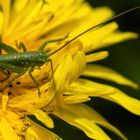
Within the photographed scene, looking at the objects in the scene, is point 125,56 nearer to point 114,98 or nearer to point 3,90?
point 114,98

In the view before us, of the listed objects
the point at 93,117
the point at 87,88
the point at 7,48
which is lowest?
the point at 93,117

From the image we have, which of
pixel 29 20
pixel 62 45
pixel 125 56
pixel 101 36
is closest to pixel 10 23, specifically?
pixel 29 20

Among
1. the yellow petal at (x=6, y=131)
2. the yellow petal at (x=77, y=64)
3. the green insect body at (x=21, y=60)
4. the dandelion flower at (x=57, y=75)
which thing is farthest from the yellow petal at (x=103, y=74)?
the yellow petal at (x=6, y=131)

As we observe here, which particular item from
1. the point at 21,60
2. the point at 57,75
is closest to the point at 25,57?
the point at 21,60

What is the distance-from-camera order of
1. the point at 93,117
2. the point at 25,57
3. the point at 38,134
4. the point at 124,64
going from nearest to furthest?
the point at 38,134 → the point at 25,57 → the point at 93,117 → the point at 124,64

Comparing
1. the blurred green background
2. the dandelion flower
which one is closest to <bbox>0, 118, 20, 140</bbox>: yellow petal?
the dandelion flower

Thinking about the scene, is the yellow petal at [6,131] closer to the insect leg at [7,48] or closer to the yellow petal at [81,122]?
the yellow petal at [81,122]

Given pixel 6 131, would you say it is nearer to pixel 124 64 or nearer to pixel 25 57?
pixel 25 57

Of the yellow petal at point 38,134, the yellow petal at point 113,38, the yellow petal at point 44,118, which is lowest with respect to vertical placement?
the yellow petal at point 38,134
